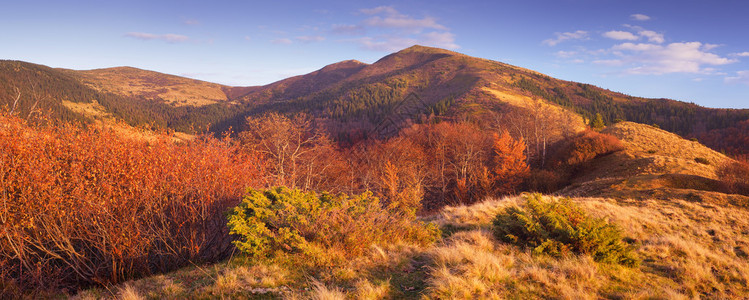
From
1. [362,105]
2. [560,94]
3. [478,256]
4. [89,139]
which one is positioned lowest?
[478,256]

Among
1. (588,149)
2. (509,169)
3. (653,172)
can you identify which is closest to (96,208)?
(653,172)

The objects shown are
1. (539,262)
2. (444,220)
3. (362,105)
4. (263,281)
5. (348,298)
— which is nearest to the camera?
(348,298)

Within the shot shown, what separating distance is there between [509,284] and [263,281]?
4.65m

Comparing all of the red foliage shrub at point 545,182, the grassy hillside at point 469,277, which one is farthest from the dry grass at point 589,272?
the red foliage shrub at point 545,182

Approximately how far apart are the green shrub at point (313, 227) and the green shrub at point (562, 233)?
7.92 ft

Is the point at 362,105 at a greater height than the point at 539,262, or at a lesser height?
greater

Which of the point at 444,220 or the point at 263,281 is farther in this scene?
the point at 444,220

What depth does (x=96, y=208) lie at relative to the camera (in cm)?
756

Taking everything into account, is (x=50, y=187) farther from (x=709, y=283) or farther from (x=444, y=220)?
(x=709, y=283)

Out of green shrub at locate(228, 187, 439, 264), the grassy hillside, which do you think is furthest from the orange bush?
green shrub at locate(228, 187, 439, 264)

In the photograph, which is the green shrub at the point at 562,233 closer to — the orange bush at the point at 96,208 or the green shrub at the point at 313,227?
the green shrub at the point at 313,227

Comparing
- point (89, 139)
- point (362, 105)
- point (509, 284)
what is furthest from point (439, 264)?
point (362, 105)

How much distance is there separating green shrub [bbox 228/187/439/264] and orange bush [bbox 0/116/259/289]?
1998mm

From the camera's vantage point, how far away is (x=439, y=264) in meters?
6.58
